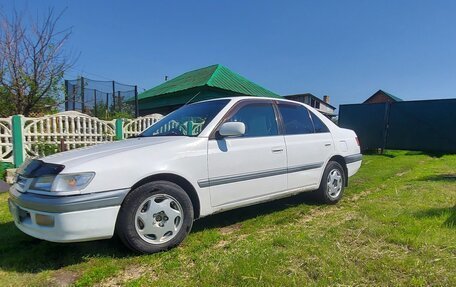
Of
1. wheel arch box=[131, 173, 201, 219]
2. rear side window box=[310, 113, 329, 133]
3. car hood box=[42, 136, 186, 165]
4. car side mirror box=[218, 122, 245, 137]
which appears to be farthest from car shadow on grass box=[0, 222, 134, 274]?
rear side window box=[310, 113, 329, 133]

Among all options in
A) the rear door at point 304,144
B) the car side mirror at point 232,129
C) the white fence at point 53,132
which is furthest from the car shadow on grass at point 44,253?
the white fence at point 53,132

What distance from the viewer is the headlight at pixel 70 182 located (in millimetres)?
2801

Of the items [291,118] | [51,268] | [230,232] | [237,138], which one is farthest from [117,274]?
[291,118]

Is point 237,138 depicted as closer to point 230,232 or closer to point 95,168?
point 230,232

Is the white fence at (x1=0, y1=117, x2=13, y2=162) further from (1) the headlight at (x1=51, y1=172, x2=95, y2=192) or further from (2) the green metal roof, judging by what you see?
(2) the green metal roof

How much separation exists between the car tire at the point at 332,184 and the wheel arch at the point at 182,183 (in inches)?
86.7

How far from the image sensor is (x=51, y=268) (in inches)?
117

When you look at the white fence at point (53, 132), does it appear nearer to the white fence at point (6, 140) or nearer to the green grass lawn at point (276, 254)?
the white fence at point (6, 140)

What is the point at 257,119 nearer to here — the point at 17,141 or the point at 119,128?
the point at 17,141

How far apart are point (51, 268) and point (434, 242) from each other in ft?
11.9

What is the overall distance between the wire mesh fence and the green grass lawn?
877 cm

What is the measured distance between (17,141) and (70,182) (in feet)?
19.5

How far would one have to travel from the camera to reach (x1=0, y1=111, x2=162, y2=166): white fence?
7.60 metres

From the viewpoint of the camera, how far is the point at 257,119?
427 cm
